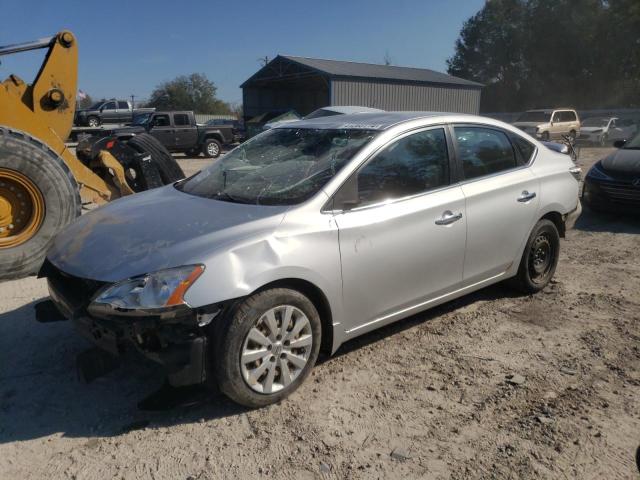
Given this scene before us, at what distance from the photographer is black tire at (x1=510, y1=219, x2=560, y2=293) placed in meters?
4.50

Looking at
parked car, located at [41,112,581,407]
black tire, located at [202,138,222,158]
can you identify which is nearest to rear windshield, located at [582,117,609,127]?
black tire, located at [202,138,222,158]

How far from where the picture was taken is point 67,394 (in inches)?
124

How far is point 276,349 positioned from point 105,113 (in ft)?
99.2

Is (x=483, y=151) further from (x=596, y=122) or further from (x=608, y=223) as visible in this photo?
(x=596, y=122)

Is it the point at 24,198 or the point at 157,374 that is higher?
the point at 24,198

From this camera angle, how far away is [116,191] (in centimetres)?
689

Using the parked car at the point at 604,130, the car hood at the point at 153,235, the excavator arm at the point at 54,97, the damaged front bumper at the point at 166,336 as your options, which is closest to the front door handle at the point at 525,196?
the car hood at the point at 153,235

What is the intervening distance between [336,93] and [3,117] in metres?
23.0

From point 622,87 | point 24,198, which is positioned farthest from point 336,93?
point 622,87

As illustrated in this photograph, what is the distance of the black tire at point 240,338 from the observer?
8.76 ft

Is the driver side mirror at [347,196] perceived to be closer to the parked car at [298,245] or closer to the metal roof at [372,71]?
the parked car at [298,245]

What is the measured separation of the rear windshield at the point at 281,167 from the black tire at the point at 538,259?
1919mm

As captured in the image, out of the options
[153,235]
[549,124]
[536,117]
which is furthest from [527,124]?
[153,235]

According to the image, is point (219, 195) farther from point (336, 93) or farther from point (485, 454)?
point (336, 93)
